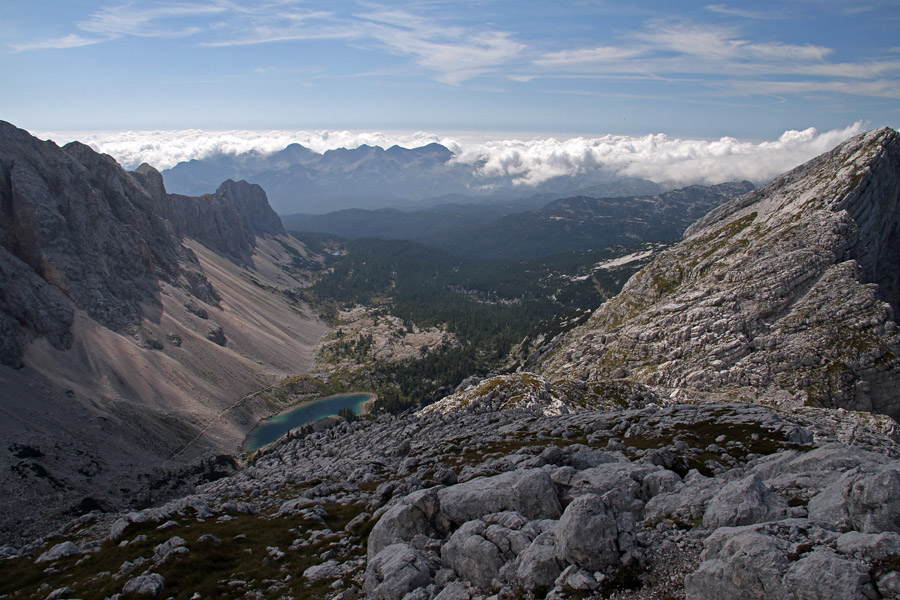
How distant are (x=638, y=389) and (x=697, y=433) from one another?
42.2m

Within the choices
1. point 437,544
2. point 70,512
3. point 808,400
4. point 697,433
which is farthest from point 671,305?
point 70,512

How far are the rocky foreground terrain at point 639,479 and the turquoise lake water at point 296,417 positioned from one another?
179ft

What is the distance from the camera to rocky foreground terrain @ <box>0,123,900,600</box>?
77.3 ft

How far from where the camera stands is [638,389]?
324 ft

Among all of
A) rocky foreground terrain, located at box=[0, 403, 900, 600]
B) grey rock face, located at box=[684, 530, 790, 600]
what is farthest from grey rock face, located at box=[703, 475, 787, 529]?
grey rock face, located at box=[684, 530, 790, 600]

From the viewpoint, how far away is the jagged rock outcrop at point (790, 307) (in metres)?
85.7

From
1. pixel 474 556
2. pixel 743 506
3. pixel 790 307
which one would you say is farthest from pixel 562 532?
pixel 790 307

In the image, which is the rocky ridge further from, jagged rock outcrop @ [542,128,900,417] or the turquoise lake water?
jagged rock outcrop @ [542,128,900,417]

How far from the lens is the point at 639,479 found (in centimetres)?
3344

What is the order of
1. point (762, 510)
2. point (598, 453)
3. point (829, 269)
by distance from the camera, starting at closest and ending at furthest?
point (762, 510), point (598, 453), point (829, 269)

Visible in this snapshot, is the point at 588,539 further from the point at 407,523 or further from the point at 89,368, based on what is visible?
the point at 89,368

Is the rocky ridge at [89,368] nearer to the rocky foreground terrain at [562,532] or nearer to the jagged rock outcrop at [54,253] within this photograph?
the jagged rock outcrop at [54,253]

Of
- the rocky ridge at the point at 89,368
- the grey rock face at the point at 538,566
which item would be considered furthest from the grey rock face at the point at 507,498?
the rocky ridge at the point at 89,368

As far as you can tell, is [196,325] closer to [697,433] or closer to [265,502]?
[265,502]
